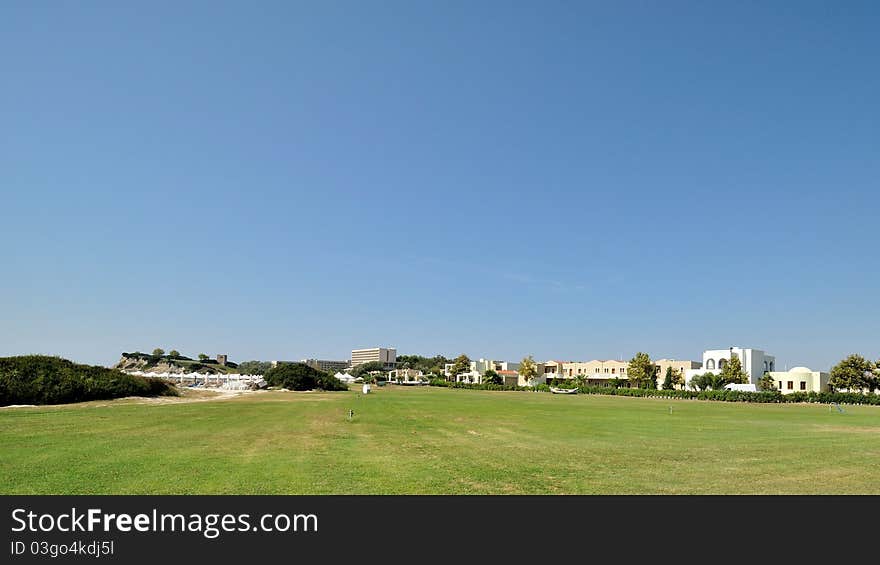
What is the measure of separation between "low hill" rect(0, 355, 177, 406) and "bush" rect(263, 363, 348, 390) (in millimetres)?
34191

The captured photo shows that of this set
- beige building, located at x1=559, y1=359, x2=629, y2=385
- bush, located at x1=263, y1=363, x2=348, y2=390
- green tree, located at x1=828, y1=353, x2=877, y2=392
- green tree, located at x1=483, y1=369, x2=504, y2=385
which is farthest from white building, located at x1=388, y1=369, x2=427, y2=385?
green tree, located at x1=828, y1=353, x2=877, y2=392

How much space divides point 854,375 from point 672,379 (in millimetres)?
34569

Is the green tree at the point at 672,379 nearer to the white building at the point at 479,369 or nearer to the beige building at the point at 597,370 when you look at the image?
the beige building at the point at 597,370

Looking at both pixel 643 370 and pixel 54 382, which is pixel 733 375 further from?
pixel 54 382

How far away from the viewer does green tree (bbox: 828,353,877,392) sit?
8931cm

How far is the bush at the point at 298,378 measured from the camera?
280 feet

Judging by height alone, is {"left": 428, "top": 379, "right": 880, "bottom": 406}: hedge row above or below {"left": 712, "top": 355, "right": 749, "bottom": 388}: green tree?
below

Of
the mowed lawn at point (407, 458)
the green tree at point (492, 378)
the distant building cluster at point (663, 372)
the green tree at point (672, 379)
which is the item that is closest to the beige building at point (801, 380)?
the distant building cluster at point (663, 372)

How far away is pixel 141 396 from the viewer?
52.2 metres


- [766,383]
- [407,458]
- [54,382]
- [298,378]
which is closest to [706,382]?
[766,383]

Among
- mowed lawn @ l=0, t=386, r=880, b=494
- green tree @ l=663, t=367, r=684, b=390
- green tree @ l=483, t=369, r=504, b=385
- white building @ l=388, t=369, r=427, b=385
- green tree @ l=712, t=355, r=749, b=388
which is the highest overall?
mowed lawn @ l=0, t=386, r=880, b=494

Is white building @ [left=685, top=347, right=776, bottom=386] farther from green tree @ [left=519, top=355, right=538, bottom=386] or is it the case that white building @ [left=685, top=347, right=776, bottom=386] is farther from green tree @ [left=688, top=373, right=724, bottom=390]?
green tree @ [left=519, top=355, right=538, bottom=386]
